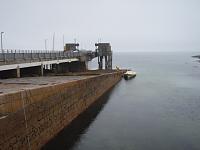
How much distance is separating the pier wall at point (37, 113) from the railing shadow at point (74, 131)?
51cm

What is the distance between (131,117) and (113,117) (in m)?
2.18

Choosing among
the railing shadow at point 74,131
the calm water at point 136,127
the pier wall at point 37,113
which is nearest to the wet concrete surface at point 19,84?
the pier wall at point 37,113

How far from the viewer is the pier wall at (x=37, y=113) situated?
1564 cm

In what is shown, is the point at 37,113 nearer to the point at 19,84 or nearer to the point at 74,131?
the point at 19,84

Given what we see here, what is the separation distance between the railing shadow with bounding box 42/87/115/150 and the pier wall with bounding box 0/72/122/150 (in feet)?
1.68

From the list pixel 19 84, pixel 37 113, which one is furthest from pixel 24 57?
pixel 37 113

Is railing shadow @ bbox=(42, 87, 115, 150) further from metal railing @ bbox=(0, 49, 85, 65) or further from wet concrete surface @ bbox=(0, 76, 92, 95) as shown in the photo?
metal railing @ bbox=(0, 49, 85, 65)

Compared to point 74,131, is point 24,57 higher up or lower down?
higher up

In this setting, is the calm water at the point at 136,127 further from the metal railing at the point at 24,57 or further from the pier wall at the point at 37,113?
the metal railing at the point at 24,57

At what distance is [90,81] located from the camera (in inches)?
1462

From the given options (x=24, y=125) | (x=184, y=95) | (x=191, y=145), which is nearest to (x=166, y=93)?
(x=184, y=95)

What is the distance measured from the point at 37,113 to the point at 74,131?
7.24 m

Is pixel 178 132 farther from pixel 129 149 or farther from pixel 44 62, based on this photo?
pixel 44 62

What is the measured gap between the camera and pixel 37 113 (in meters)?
19.6
